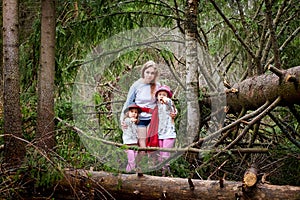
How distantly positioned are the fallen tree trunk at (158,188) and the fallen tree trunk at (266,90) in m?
0.75

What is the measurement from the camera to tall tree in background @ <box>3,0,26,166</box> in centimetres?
405

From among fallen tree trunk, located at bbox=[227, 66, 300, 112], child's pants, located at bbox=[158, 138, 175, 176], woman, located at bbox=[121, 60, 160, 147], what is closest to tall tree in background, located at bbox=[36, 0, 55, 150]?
woman, located at bbox=[121, 60, 160, 147]

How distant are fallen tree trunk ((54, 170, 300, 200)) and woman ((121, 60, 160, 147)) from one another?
1.44ft

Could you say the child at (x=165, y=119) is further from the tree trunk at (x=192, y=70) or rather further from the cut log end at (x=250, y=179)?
the cut log end at (x=250, y=179)

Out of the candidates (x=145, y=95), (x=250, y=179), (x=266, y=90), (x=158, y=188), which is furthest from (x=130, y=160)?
(x=266, y=90)

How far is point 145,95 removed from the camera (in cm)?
374

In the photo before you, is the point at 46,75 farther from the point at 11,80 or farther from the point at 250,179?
the point at 250,179

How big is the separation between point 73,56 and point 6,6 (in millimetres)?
1484

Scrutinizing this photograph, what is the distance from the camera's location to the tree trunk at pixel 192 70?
4.62m

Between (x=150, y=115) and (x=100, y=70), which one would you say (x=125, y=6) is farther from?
(x=150, y=115)

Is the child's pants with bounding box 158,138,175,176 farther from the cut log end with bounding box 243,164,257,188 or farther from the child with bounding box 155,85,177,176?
the cut log end with bounding box 243,164,257,188

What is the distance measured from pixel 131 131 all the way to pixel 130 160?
12.6 inches

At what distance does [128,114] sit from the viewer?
148 inches

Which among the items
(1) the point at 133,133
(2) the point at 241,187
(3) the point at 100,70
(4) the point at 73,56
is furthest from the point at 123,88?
(2) the point at 241,187
